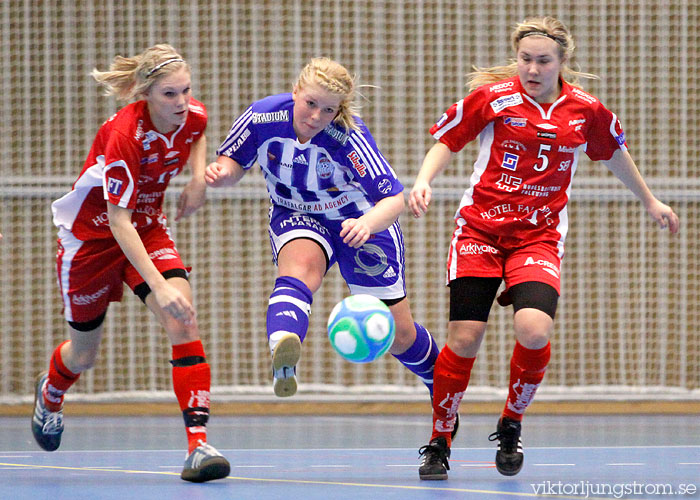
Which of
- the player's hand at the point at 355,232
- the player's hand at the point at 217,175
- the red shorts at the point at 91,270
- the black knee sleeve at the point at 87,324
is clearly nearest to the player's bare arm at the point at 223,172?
the player's hand at the point at 217,175

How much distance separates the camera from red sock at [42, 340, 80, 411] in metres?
3.99

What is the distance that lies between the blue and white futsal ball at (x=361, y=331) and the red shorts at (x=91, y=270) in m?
0.80

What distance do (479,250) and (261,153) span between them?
0.91 m

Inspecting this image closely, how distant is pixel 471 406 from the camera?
6672 mm

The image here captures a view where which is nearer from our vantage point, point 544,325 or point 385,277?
point 544,325

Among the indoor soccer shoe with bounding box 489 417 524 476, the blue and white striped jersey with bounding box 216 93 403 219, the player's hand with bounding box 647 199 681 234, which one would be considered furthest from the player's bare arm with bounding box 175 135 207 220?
the player's hand with bounding box 647 199 681 234

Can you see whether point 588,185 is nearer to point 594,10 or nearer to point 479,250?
point 594,10

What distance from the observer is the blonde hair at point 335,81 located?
3420 mm

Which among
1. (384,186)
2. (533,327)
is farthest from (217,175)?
(533,327)

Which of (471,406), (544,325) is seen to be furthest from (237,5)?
(544,325)

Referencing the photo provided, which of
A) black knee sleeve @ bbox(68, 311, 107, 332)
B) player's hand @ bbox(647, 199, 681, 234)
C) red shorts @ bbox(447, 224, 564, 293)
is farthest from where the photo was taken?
black knee sleeve @ bbox(68, 311, 107, 332)

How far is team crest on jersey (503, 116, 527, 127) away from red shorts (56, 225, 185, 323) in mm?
1337

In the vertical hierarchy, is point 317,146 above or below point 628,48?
below

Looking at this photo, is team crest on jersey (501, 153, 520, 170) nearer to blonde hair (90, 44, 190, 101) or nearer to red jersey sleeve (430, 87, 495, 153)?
red jersey sleeve (430, 87, 495, 153)
